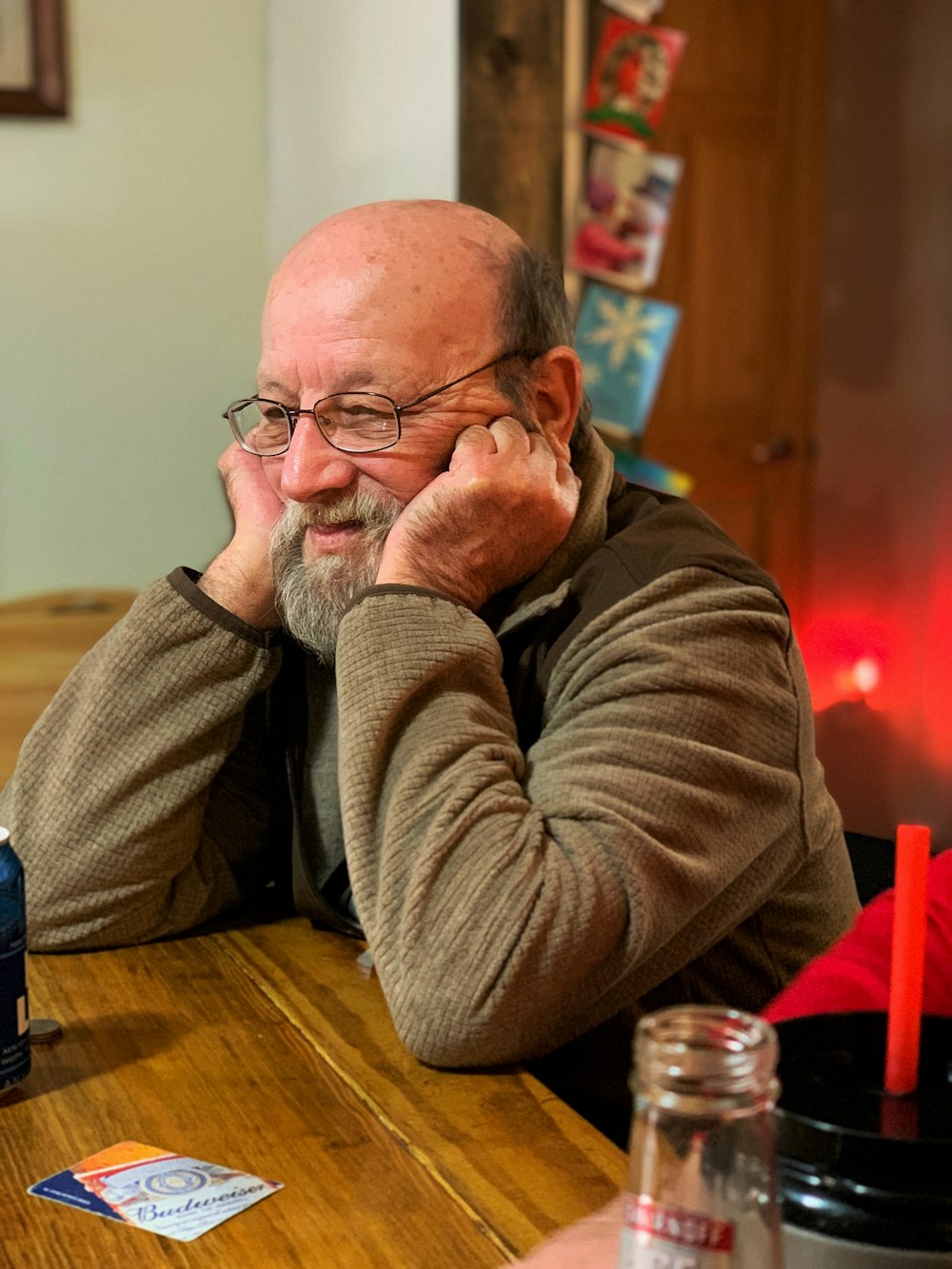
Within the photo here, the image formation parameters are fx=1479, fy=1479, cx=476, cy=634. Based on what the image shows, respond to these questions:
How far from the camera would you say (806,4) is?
162 inches

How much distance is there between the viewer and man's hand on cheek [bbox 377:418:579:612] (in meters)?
1.30

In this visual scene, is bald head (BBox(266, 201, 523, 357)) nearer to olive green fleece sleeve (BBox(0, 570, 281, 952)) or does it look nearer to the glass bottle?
olive green fleece sleeve (BBox(0, 570, 281, 952))

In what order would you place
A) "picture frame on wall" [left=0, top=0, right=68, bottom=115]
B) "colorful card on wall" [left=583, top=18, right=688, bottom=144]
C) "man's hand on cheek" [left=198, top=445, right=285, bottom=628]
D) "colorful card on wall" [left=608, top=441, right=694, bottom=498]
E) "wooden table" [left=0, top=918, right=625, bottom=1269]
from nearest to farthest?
1. "wooden table" [left=0, top=918, right=625, bottom=1269]
2. "man's hand on cheek" [left=198, top=445, right=285, bottom=628]
3. "picture frame on wall" [left=0, top=0, right=68, bottom=115]
4. "colorful card on wall" [left=583, top=18, right=688, bottom=144]
5. "colorful card on wall" [left=608, top=441, right=694, bottom=498]

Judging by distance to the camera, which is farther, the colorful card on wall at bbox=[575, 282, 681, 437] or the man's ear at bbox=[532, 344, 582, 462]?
the colorful card on wall at bbox=[575, 282, 681, 437]

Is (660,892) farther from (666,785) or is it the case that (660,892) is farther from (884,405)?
(884,405)

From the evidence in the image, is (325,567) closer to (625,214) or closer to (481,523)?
→ (481,523)

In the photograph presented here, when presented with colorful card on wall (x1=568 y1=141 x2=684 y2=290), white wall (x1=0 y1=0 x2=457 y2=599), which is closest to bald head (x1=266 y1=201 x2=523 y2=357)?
white wall (x1=0 y1=0 x2=457 y2=599)

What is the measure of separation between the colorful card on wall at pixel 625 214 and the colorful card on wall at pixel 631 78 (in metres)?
0.06

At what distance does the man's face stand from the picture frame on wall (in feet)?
7.04

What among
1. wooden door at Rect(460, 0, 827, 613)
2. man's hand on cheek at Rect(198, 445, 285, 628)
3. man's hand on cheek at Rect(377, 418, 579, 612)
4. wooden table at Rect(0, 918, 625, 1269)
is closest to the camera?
wooden table at Rect(0, 918, 625, 1269)

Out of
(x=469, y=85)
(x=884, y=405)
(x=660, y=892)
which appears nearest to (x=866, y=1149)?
(x=660, y=892)

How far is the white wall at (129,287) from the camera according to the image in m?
3.31

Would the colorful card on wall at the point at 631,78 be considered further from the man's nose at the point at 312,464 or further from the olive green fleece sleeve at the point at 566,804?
the olive green fleece sleeve at the point at 566,804

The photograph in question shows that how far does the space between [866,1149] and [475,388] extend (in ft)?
3.23
